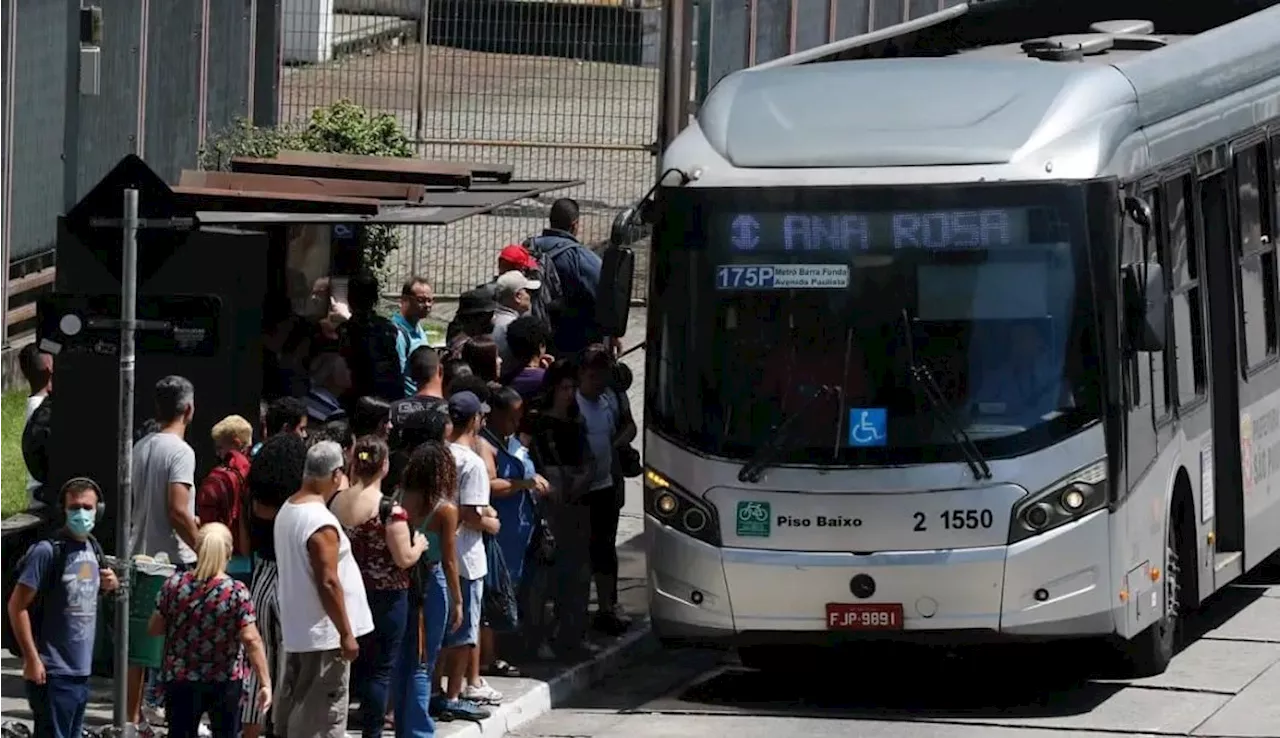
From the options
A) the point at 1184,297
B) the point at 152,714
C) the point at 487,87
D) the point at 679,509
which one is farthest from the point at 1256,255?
the point at 487,87

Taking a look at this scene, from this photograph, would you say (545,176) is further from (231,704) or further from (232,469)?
(231,704)

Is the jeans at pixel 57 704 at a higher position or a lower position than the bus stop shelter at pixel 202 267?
lower

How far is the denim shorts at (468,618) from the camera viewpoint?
41.5 feet

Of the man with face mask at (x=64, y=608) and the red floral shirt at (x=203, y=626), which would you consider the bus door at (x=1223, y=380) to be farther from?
the man with face mask at (x=64, y=608)

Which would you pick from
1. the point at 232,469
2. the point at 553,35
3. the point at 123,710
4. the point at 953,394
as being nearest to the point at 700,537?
the point at 953,394

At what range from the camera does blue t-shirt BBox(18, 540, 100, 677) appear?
35.0ft

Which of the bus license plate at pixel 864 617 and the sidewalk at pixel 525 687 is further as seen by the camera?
the bus license plate at pixel 864 617

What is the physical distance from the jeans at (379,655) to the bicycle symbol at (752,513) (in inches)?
79.9

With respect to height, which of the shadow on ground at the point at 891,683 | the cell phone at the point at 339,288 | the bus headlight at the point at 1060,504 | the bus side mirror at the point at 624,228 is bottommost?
the shadow on ground at the point at 891,683

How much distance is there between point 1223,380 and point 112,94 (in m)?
9.88

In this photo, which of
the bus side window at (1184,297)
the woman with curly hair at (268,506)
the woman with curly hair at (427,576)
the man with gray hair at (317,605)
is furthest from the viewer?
the bus side window at (1184,297)

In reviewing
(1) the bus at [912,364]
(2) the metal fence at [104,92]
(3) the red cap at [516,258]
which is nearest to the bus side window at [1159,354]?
(1) the bus at [912,364]

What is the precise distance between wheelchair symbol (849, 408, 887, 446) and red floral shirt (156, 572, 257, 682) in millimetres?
3523

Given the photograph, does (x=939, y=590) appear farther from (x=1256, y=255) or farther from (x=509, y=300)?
(x=509, y=300)
